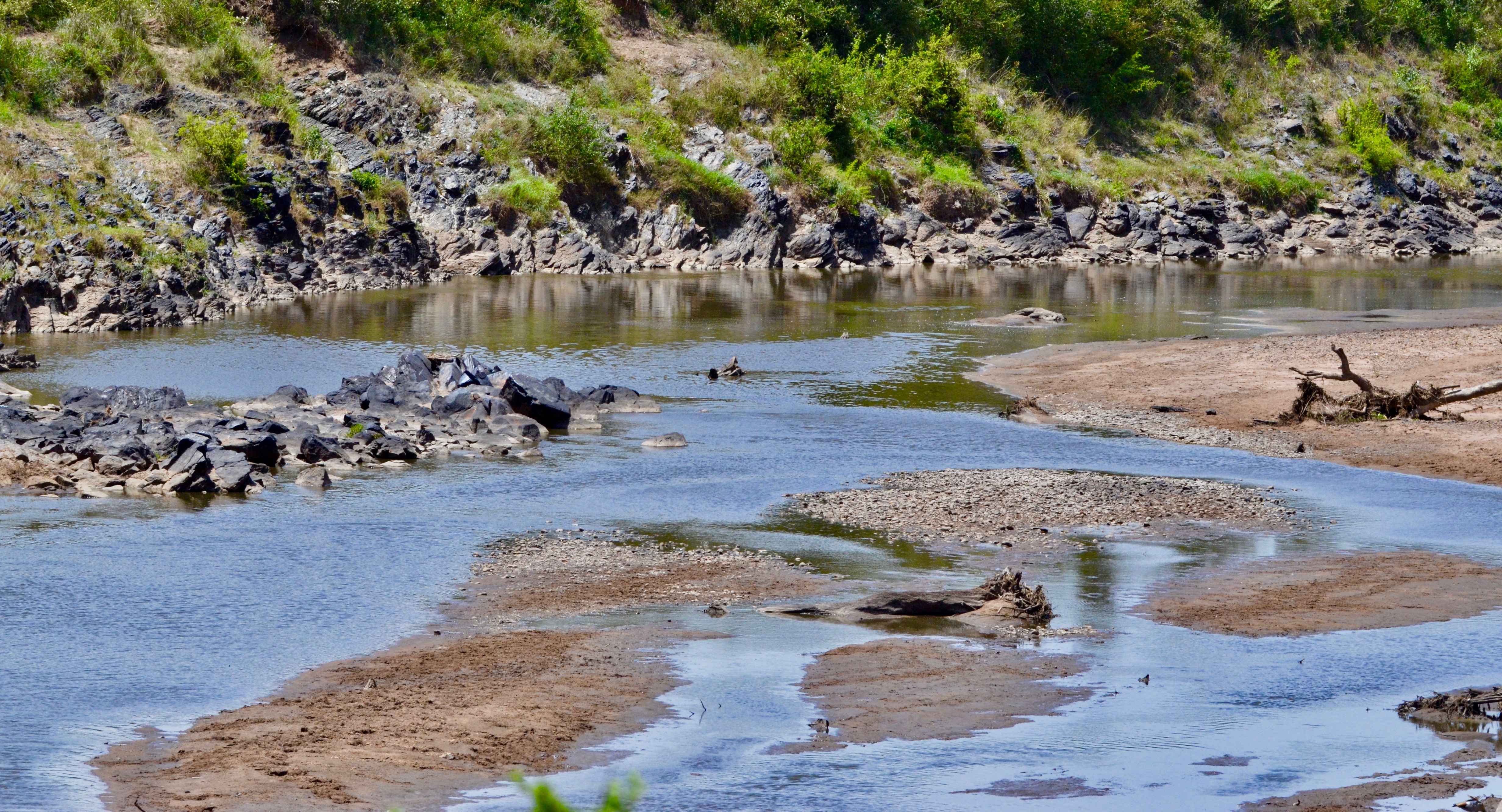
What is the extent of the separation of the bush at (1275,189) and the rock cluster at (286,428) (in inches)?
2516

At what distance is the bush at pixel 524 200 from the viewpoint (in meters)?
69.6

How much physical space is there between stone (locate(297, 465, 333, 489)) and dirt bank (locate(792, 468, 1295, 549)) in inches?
310

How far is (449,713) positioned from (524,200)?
57.3 metres

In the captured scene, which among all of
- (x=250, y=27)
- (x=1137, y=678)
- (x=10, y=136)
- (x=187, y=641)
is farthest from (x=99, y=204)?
(x=1137, y=678)

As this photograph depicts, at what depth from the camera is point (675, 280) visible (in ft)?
225

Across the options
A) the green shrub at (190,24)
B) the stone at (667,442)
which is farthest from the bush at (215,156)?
the stone at (667,442)

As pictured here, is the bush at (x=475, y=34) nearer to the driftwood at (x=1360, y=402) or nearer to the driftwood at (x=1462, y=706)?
the driftwood at (x=1360, y=402)

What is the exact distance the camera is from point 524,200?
7006 cm

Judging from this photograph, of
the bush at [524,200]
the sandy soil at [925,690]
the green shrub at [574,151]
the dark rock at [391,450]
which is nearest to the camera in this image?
the sandy soil at [925,690]

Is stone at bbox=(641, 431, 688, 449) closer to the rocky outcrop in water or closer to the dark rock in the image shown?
the dark rock

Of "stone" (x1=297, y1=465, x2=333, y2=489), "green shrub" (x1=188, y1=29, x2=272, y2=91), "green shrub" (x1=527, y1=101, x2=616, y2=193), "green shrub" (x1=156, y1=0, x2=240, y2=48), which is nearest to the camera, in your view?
"stone" (x1=297, y1=465, x2=333, y2=489)

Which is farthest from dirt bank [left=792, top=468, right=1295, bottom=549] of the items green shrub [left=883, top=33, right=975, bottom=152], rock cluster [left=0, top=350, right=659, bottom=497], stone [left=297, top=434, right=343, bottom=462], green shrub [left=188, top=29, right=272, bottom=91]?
green shrub [left=883, top=33, right=975, bottom=152]

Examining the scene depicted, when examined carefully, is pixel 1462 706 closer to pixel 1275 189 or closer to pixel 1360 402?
pixel 1360 402

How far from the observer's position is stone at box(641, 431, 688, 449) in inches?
1211
